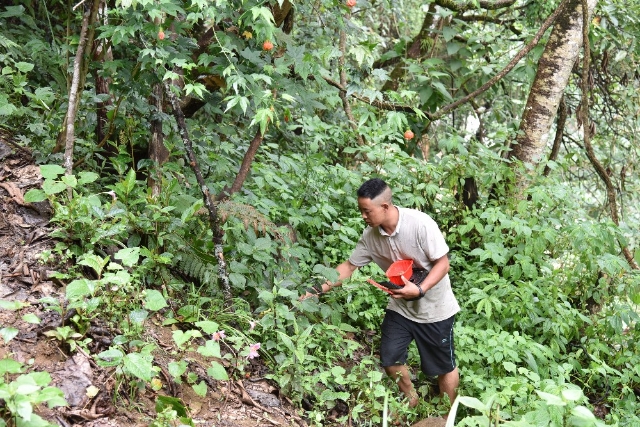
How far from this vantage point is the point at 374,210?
3980mm

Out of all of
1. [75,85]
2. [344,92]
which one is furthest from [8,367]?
[344,92]

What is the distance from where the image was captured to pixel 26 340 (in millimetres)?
2881

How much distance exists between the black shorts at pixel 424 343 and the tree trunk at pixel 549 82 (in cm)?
251

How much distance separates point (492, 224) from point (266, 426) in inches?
121

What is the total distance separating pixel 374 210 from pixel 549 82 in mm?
3061

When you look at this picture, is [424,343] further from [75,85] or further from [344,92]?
[75,85]

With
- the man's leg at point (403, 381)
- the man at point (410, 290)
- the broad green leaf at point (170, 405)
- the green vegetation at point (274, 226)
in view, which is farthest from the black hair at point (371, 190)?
the broad green leaf at point (170, 405)

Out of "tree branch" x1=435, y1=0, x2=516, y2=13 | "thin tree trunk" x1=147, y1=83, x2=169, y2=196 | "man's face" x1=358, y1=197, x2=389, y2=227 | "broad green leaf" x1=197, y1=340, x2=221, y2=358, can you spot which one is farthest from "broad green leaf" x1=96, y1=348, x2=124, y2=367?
"tree branch" x1=435, y1=0, x2=516, y2=13

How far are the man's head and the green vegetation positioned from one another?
462 mm

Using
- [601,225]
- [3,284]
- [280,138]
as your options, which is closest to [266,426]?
[3,284]

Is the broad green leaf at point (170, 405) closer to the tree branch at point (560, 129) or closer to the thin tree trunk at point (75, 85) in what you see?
the thin tree trunk at point (75, 85)

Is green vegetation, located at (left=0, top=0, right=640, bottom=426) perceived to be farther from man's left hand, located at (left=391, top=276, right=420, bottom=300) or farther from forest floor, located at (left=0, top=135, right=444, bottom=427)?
man's left hand, located at (left=391, top=276, right=420, bottom=300)

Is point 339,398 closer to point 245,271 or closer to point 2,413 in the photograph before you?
point 245,271

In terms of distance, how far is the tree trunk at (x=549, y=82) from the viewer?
5887 mm
